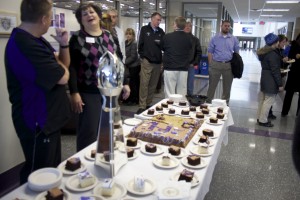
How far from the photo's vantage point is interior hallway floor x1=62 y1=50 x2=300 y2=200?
2318mm

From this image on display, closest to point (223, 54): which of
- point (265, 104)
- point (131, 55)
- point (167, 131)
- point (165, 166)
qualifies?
point (265, 104)

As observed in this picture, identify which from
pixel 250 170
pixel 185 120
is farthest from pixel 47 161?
pixel 250 170

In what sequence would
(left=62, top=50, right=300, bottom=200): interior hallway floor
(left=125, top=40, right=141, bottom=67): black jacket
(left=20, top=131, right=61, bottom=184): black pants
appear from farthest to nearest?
1. (left=125, top=40, right=141, bottom=67): black jacket
2. (left=62, top=50, right=300, bottom=200): interior hallway floor
3. (left=20, top=131, right=61, bottom=184): black pants

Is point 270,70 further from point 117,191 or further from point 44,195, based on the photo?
point 44,195

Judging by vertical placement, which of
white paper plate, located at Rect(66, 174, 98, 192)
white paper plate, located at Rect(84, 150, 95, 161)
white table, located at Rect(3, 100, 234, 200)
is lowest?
white table, located at Rect(3, 100, 234, 200)

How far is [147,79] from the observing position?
4.52 meters

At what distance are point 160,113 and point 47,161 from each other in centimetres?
101

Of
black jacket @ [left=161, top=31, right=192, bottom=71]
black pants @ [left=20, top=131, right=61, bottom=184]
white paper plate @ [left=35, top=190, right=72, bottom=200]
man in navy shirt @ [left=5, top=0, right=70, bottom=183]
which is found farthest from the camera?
black jacket @ [left=161, top=31, right=192, bottom=71]

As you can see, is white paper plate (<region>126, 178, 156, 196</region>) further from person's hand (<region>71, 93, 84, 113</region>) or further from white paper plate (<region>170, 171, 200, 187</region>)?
person's hand (<region>71, 93, 84, 113</region>)

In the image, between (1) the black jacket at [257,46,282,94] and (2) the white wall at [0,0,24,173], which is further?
(1) the black jacket at [257,46,282,94]

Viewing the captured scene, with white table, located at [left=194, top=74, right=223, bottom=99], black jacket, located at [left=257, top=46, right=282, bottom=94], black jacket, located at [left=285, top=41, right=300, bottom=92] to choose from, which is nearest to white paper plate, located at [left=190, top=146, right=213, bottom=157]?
black jacket, located at [left=257, top=46, right=282, bottom=94]

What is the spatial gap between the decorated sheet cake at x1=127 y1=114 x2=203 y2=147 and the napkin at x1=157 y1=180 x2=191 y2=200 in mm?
477

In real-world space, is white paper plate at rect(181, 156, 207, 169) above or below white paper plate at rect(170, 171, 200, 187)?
above

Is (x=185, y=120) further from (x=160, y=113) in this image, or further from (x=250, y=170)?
(x=250, y=170)
